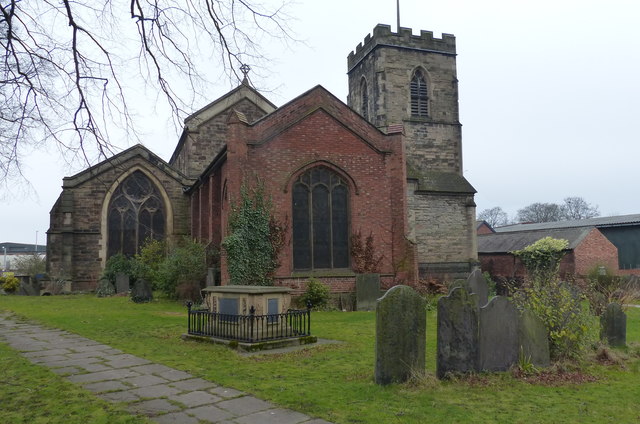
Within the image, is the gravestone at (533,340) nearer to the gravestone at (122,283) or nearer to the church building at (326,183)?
the church building at (326,183)

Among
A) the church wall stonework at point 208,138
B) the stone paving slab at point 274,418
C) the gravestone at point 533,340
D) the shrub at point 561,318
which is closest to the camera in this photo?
the stone paving slab at point 274,418

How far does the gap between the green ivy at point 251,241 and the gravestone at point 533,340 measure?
1075cm

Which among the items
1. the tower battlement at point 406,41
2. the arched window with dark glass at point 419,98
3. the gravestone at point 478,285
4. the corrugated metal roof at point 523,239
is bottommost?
the gravestone at point 478,285

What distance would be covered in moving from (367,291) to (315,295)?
1.99m

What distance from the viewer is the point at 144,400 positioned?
20.1 feet

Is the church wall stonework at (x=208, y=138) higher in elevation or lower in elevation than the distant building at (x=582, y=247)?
higher

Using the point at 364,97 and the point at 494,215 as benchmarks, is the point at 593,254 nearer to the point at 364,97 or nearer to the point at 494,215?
the point at 364,97

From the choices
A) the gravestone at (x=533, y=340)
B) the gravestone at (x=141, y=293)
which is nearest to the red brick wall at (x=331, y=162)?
the gravestone at (x=141, y=293)

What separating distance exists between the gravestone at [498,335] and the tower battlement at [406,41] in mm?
23739

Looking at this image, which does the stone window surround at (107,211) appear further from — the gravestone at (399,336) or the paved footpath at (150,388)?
the gravestone at (399,336)

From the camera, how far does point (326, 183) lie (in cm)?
1888

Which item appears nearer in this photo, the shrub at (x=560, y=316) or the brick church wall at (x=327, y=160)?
the shrub at (x=560, y=316)

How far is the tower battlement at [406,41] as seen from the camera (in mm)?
28734

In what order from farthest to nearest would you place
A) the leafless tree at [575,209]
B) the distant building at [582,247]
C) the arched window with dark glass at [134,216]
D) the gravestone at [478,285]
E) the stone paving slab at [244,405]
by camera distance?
the leafless tree at [575,209] < the distant building at [582,247] < the arched window with dark glass at [134,216] < the gravestone at [478,285] < the stone paving slab at [244,405]
